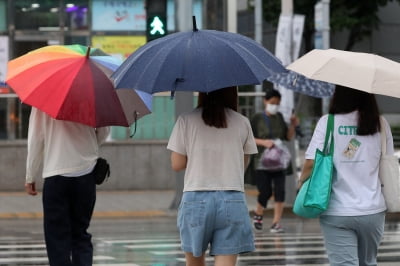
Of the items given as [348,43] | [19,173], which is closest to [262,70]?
[19,173]

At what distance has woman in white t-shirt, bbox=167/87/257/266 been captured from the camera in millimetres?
6141

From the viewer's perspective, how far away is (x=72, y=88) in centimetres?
721

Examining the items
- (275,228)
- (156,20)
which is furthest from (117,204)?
(275,228)

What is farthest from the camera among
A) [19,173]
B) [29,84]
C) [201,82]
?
[19,173]

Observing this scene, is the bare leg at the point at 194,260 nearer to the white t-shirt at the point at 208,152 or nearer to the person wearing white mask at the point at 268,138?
the white t-shirt at the point at 208,152

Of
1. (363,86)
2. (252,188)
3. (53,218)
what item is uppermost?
(363,86)

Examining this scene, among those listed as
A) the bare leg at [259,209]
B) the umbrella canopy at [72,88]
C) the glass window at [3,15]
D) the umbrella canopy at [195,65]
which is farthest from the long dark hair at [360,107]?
Result: the glass window at [3,15]

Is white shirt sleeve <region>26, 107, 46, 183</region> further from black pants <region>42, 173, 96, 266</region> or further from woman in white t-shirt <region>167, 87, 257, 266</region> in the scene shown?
woman in white t-shirt <region>167, 87, 257, 266</region>

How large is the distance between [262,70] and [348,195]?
0.88 metres

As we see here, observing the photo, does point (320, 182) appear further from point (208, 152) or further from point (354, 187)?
point (208, 152)

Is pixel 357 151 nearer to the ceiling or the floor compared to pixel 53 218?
nearer to the ceiling

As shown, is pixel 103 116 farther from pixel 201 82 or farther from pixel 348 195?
pixel 348 195

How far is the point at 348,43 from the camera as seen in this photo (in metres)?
46.1

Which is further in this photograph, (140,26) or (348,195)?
(140,26)
